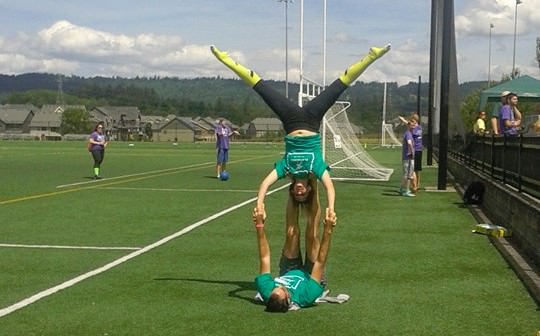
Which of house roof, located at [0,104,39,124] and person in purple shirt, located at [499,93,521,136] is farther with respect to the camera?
house roof, located at [0,104,39,124]

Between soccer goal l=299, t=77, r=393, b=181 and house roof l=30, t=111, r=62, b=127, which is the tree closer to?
house roof l=30, t=111, r=62, b=127

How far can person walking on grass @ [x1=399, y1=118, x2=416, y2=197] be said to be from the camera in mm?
19016

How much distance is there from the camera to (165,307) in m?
7.43

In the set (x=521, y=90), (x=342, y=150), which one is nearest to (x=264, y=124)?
(x=342, y=150)

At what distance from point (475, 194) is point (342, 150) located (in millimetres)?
10028

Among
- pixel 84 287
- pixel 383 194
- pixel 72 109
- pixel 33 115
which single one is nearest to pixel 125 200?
pixel 383 194

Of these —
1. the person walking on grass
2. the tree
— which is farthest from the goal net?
the tree

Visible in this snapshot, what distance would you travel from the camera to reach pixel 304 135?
779cm

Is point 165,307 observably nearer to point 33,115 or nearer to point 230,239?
point 230,239

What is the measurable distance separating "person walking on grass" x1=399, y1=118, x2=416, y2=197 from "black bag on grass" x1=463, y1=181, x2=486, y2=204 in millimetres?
2347

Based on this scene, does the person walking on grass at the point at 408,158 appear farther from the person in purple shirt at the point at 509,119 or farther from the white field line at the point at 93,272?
the white field line at the point at 93,272

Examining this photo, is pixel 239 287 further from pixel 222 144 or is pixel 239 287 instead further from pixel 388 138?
pixel 388 138

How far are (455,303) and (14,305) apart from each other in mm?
4262

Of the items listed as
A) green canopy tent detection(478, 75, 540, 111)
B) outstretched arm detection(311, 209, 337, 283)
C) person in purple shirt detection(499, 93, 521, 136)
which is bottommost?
outstretched arm detection(311, 209, 337, 283)
